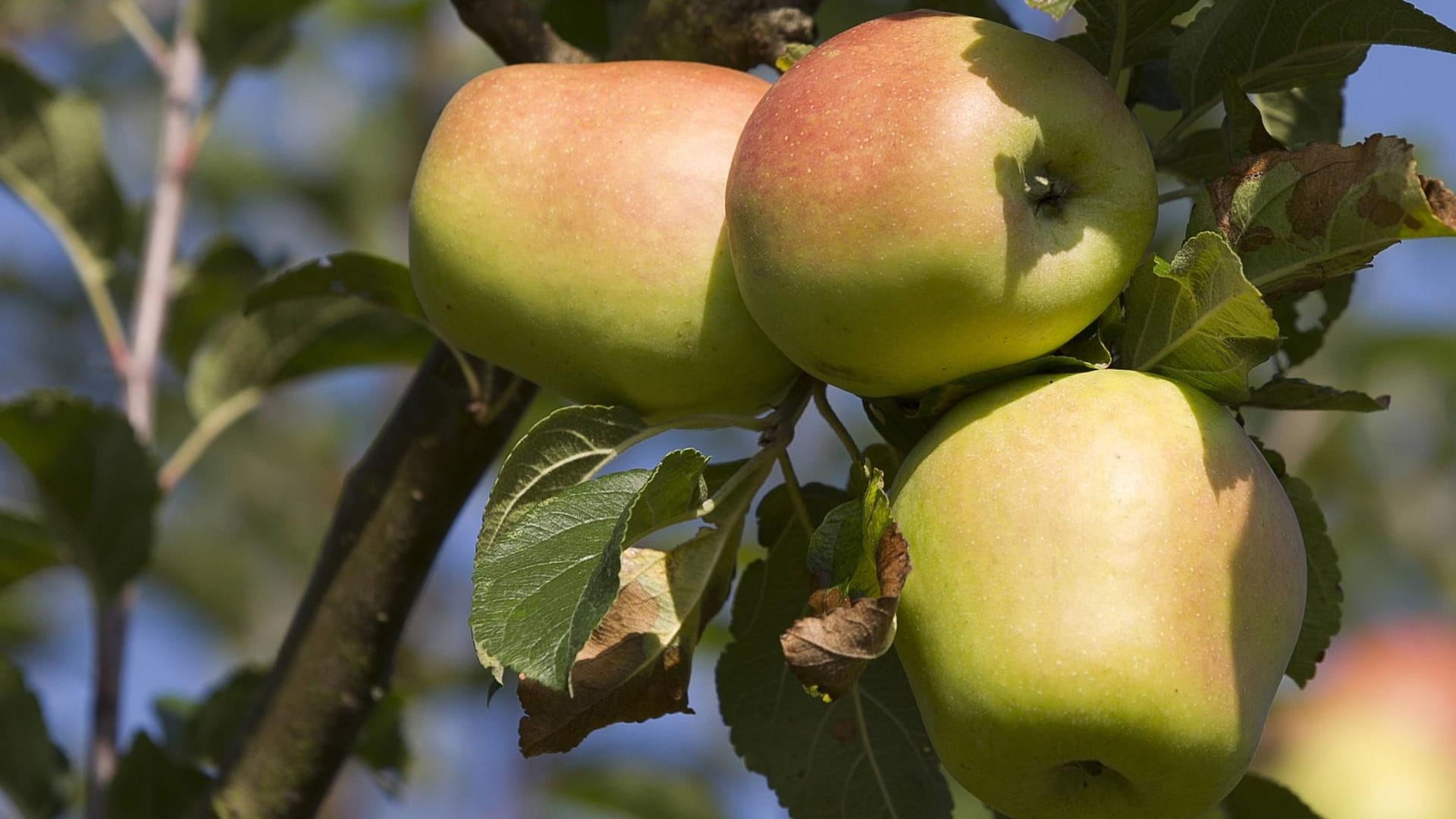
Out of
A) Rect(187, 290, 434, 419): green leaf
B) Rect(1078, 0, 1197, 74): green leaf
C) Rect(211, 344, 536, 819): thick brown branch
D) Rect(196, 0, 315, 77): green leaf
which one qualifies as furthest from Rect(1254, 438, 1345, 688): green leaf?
Rect(196, 0, 315, 77): green leaf

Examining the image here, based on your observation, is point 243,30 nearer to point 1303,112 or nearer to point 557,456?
point 557,456

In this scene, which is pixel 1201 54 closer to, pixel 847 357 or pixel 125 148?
pixel 847 357

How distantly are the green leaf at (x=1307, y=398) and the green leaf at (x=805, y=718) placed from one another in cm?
28

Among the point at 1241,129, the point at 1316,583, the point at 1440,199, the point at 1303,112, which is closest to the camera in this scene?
the point at 1440,199

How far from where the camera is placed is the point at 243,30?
1.76 meters

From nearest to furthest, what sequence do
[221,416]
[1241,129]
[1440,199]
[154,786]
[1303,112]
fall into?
[1440,199] < [1241,129] < [1303,112] < [154,786] < [221,416]

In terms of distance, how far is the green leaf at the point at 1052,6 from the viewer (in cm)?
80

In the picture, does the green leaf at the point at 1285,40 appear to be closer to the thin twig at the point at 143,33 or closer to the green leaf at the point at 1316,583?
the green leaf at the point at 1316,583

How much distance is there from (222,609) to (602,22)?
204cm

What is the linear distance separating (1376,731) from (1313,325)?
4.37 feet

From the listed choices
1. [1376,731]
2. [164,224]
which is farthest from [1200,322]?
[1376,731]

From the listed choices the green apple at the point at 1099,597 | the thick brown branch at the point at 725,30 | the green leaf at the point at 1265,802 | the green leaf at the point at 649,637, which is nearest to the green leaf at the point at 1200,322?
the green apple at the point at 1099,597

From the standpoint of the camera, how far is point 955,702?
78 centimetres

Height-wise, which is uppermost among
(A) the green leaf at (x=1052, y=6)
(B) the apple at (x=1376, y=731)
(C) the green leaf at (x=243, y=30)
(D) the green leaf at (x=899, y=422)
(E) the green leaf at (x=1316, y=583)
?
(A) the green leaf at (x=1052, y=6)
